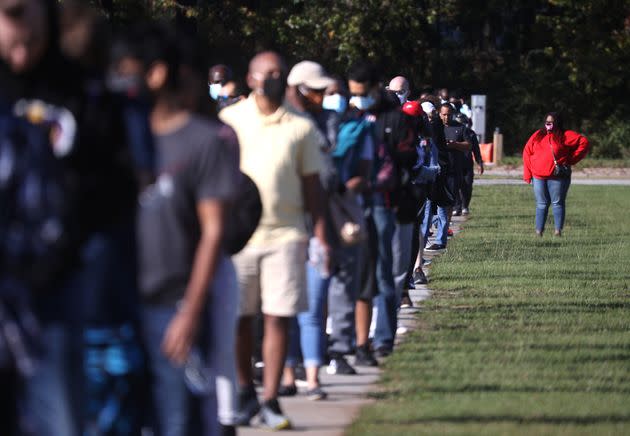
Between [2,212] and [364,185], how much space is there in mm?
5202

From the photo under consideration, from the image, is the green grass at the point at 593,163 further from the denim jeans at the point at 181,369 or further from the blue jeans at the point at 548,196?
the denim jeans at the point at 181,369

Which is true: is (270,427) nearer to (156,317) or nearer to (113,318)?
(156,317)

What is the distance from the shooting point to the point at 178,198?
4.96m

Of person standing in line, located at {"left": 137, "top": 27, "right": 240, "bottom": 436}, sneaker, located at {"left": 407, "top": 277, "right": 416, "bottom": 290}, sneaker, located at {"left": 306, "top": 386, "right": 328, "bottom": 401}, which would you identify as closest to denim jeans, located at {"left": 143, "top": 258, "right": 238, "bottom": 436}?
→ person standing in line, located at {"left": 137, "top": 27, "right": 240, "bottom": 436}

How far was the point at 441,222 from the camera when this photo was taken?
736 inches

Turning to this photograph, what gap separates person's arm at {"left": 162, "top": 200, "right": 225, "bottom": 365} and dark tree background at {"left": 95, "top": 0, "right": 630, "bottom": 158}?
4423cm

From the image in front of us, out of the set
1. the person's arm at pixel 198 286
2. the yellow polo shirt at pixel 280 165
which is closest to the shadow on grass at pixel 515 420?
the yellow polo shirt at pixel 280 165

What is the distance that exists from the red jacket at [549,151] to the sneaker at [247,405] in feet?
44.1

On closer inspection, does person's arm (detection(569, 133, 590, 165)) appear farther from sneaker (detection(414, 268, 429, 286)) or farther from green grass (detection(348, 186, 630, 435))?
sneaker (detection(414, 268, 429, 286))

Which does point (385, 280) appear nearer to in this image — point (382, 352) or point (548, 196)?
point (382, 352)

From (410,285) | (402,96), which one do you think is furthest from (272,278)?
(410,285)

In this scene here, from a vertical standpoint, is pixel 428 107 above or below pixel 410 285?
above

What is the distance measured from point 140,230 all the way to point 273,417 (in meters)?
2.64

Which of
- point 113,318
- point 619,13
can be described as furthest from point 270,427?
point 619,13
